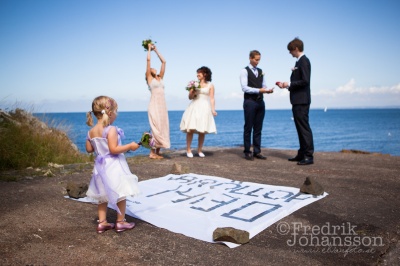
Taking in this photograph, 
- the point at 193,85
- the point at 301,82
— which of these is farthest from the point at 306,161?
the point at 193,85

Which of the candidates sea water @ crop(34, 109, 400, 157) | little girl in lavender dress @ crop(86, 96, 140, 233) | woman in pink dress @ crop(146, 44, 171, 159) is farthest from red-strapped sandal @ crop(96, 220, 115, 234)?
sea water @ crop(34, 109, 400, 157)

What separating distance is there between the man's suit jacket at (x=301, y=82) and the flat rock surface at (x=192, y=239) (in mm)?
2182

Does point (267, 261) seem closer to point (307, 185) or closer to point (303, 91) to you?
point (307, 185)

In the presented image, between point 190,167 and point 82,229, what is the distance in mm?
3901

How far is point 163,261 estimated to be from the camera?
2.78 meters

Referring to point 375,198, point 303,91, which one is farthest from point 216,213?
point 303,91

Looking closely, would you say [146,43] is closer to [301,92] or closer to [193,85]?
[193,85]

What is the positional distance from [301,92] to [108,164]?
5322 millimetres

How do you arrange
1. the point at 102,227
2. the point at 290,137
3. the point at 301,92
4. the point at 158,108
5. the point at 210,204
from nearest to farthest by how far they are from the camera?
the point at 102,227 → the point at 210,204 → the point at 301,92 → the point at 158,108 → the point at 290,137

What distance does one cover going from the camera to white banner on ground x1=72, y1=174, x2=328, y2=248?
12.0 ft

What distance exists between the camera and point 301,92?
7.37 metres

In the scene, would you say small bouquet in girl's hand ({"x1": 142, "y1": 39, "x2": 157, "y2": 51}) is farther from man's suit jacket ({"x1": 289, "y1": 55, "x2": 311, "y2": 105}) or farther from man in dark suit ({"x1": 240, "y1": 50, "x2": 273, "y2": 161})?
man's suit jacket ({"x1": 289, "y1": 55, "x2": 311, "y2": 105})

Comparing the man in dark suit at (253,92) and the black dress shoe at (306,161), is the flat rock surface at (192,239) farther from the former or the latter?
the man in dark suit at (253,92)

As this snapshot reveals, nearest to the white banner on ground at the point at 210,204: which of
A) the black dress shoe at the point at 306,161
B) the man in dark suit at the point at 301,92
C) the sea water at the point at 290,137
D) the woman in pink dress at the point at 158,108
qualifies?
the black dress shoe at the point at 306,161
